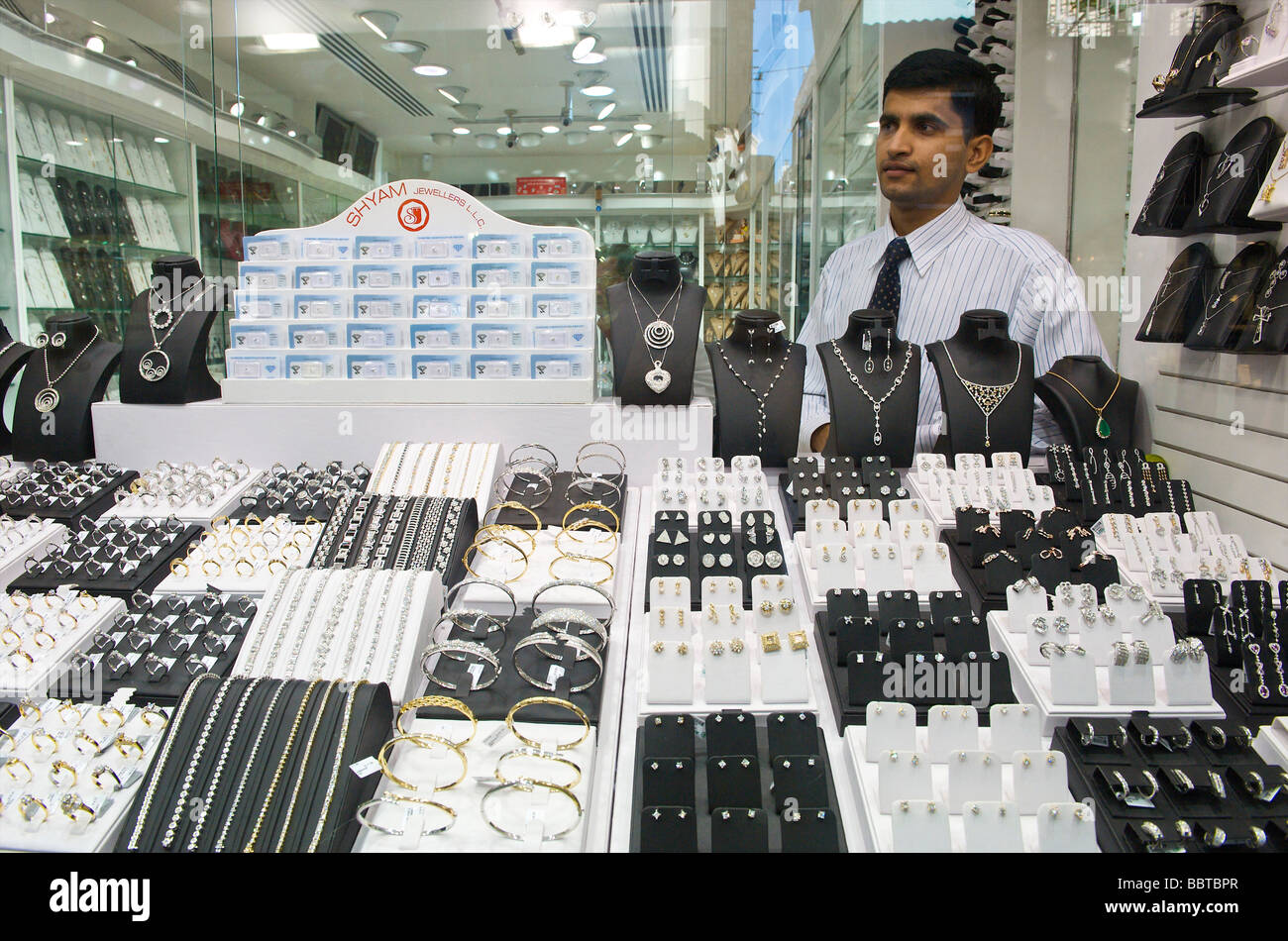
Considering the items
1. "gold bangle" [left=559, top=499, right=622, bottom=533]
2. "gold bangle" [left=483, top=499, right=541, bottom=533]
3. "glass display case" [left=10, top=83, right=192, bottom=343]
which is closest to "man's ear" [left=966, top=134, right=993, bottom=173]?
"gold bangle" [left=559, top=499, right=622, bottom=533]

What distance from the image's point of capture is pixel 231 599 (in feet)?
5.52

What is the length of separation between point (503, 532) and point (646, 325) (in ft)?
2.91

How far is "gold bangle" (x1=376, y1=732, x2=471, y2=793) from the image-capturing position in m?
1.19

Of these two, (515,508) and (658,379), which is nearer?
(515,508)

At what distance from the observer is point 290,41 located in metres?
4.61

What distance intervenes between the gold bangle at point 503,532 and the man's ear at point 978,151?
7.70 ft

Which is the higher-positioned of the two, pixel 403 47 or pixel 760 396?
pixel 403 47

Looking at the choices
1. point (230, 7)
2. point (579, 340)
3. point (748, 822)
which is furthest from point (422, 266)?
point (230, 7)

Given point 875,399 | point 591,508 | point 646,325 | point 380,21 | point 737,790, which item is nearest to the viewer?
point 737,790

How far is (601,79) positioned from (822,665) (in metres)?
3.86

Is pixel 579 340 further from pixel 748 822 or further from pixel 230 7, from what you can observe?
pixel 230 7

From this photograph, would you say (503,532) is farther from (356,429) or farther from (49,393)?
(49,393)

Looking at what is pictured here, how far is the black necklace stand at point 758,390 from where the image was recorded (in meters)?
2.51

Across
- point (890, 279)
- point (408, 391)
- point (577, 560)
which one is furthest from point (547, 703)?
point (890, 279)
